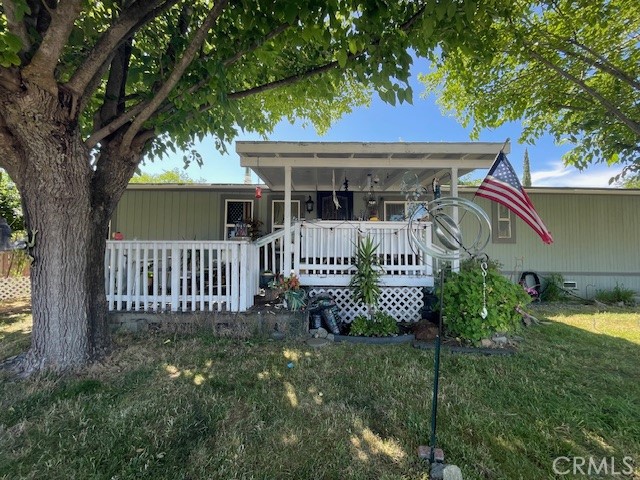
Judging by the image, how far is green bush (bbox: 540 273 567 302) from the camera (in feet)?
27.1

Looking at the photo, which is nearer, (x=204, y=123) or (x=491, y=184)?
(x=204, y=123)

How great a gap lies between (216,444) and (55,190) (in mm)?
2874

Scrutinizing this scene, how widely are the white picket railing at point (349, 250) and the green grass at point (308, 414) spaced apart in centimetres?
142

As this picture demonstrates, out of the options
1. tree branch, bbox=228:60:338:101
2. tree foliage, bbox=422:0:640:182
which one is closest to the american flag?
tree foliage, bbox=422:0:640:182

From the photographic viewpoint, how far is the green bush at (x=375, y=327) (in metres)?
4.61

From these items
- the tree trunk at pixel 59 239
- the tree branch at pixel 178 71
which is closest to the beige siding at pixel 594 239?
the tree branch at pixel 178 71

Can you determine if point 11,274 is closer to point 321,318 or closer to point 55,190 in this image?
point 55,190

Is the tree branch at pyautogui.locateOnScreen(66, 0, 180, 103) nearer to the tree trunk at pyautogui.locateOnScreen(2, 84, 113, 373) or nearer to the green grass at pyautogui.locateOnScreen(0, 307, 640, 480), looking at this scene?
the tree trunk at pyautogui.locateOnScreen(2, 84, 113, 373)

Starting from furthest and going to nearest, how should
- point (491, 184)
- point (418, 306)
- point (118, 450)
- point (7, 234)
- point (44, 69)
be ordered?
point (418, 306) → point (491, 184) → point (7, 234) → point (44, 69) → point (118, 450)

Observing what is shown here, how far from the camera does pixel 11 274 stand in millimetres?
7691

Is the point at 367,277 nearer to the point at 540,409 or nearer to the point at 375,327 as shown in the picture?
the point at 375,327

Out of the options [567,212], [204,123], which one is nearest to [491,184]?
[204,123]

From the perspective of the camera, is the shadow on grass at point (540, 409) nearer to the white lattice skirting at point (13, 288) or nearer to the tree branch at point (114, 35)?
the tree branch at point (114, 35)

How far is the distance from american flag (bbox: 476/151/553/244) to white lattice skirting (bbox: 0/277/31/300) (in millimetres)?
10015
